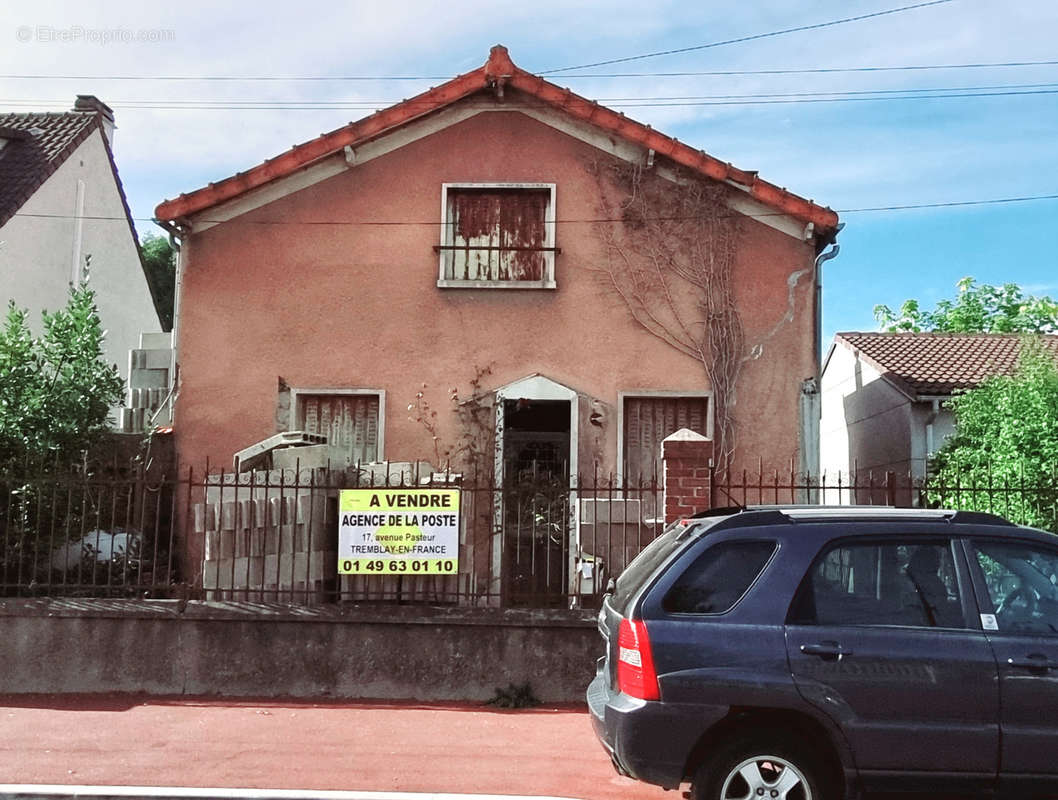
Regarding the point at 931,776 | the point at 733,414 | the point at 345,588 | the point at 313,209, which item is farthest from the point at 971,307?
the point at 931,776

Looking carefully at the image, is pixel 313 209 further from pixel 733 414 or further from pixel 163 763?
pixel 163 763

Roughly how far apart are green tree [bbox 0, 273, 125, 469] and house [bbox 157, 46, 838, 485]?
104cm

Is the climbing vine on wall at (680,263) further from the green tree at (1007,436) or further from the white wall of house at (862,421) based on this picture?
the white wall of house at (862,421)

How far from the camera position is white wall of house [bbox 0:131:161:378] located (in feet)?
55.2

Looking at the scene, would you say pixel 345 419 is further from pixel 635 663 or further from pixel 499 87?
pixel 635 663

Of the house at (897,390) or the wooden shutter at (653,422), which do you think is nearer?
the wooden shutter at (653,422)

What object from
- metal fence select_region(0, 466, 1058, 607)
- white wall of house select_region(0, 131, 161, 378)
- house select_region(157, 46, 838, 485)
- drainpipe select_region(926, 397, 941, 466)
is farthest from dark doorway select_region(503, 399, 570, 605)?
white wall of house select_region(0, 131, 161, 378)

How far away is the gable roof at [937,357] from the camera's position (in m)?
16.5

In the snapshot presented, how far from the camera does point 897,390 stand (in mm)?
17281

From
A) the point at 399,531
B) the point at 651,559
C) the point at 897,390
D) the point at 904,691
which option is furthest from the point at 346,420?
the point at 897,390

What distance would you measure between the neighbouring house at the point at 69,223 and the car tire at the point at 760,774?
12.5 m

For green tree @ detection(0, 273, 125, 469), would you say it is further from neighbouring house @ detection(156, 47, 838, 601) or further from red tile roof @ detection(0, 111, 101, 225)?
red tile roof @ detection(0, 111, 101, 225)

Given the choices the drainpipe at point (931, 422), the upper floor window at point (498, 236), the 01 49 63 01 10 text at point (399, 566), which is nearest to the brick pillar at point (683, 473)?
the 01 49 63 01 10 text at point (399, 566)

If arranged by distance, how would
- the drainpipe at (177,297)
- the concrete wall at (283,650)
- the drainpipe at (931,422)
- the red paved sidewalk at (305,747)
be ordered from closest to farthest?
the red paved sidewalk at (305,747) → the concrete wall at (283,650) → the drainpipe at (177,297) → the drainpipe at (931,422)
